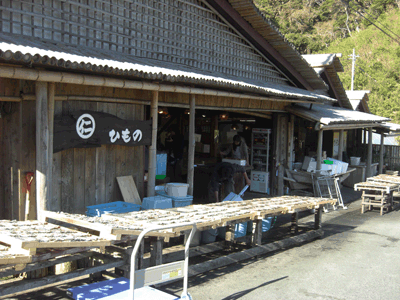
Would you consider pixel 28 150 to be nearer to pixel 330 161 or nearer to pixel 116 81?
pixel 116 81

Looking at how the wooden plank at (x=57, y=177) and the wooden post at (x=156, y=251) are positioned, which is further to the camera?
the wooden plank at (x=57, y=177)

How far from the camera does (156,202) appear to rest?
25.3 ft

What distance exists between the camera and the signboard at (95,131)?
661 cm

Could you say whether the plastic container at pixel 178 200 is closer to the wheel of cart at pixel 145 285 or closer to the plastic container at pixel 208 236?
the plastic container at pixel 208 236

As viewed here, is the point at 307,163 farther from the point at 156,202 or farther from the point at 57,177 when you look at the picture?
the point at 57,177

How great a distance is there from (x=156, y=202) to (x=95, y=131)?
1750 millimetres

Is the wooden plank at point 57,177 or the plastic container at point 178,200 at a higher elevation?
the wooden plank at point 57,177

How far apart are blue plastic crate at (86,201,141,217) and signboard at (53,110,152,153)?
1086 mm

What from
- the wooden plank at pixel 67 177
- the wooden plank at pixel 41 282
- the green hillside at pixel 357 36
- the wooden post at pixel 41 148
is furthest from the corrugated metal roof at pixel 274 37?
the green hillside at pixel 357 36

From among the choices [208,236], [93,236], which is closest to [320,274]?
[208,236]

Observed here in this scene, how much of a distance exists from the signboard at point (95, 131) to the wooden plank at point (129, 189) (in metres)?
0.71

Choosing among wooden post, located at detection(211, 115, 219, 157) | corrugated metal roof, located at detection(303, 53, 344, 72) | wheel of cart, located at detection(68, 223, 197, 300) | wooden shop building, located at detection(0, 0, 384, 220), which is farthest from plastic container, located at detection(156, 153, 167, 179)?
corrugated metal roof, located at detection(303, 53, 344, 72)

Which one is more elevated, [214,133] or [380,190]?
[214,133]

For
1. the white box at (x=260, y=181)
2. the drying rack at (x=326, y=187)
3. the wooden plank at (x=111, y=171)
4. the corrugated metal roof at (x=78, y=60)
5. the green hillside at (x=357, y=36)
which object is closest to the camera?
the corrugated metal roof at (x=78, y=60)
